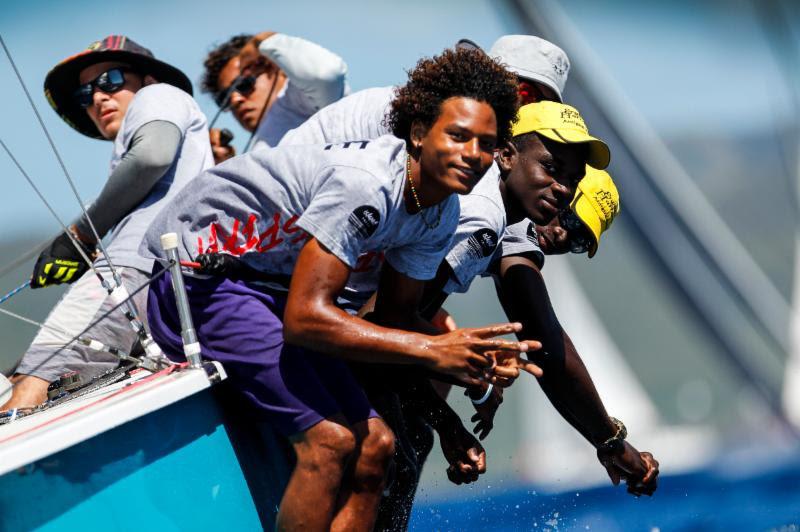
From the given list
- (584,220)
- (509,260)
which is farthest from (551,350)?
(584,220)

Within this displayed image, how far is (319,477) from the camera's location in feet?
8.64

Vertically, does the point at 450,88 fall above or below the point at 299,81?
above

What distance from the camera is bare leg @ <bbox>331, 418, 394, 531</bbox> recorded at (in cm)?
269

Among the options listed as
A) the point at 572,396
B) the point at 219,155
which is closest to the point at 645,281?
the point at 219,155

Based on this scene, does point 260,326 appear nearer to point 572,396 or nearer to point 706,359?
point 572,396

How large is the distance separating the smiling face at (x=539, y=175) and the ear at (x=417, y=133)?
2.17 ft

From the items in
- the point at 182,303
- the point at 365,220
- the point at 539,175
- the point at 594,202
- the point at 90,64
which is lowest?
the point at 594,202

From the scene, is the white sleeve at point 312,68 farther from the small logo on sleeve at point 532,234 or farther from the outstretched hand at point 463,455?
the outstretched hand at point 463,455

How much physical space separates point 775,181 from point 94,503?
10226 millimetres

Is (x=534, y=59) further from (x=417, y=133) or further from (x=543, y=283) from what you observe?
(x=417, y=133)

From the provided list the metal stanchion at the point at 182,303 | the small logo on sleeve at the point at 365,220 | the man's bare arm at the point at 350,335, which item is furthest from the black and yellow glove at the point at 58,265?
the small logo on sleeve at the point at 365,220

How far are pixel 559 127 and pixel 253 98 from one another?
67.0 inches

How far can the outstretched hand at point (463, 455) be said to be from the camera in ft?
10.6

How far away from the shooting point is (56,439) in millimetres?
2371
